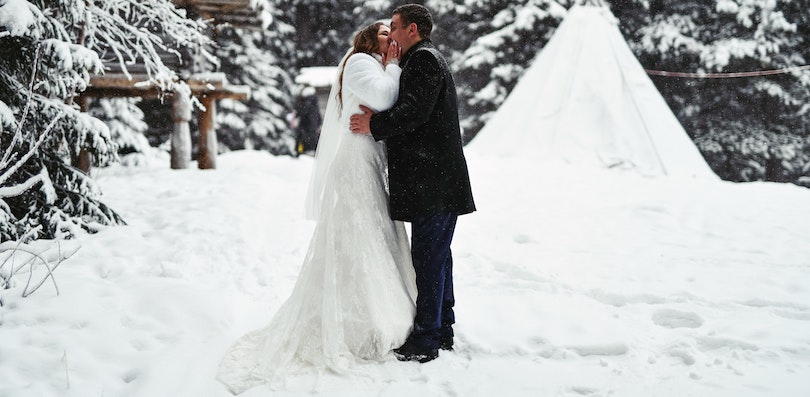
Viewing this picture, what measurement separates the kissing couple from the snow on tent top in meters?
6.74

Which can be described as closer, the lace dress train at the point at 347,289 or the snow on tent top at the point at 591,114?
the lace dress train at the point at 347,289

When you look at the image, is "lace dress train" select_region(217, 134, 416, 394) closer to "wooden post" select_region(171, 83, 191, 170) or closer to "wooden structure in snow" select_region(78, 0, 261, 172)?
"wooden structure in snow" select_region(78, 0, 261, 172)

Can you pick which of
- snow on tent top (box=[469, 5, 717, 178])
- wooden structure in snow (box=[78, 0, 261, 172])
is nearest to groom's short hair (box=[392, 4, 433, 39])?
wooden structure in snow (box=[78, 0, 261, 172])

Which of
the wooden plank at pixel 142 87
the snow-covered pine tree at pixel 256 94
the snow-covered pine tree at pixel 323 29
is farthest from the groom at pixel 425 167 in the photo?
the snow-covered pine tree at pixel 323 29

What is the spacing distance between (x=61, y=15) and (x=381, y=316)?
3641 millimetres

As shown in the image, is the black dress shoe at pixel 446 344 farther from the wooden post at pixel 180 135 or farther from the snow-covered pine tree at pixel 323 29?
the snow-covered pine tree at pixel 323 29

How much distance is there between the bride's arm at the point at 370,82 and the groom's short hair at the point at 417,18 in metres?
0.26

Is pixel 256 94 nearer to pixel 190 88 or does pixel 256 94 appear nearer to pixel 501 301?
pixel 190 88

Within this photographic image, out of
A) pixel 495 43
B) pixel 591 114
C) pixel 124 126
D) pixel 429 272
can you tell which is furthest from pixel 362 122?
pixel 495 43

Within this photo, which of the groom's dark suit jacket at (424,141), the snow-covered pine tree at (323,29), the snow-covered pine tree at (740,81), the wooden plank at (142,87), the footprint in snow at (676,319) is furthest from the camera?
the snow-covered pine tree at (323,29)

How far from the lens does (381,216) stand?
267 cm

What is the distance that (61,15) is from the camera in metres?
4.26

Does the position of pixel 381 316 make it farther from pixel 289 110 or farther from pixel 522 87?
pixel 289 110

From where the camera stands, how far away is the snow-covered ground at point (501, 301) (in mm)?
2352
